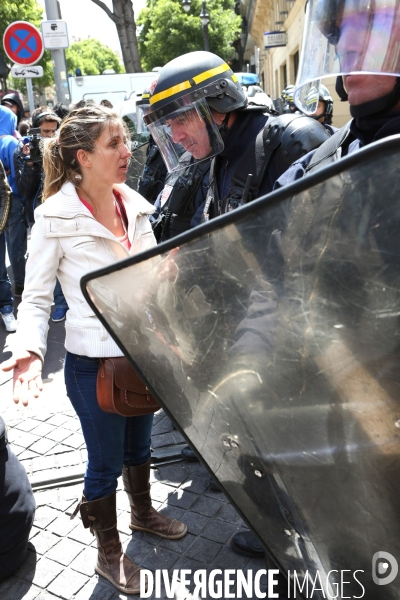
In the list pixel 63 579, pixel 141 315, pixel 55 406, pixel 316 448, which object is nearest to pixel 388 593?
pixel 316 448

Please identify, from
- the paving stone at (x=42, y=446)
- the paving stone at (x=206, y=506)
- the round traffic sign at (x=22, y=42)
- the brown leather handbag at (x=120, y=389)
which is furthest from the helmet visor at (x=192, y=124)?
the round traffic sign at (x=22, y=42)

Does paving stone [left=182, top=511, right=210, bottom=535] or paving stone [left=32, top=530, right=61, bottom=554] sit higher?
paving stone [left=32, top=530, right=61, bottom=554]

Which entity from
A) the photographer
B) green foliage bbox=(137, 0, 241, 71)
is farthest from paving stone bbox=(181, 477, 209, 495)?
green foliage bbox=(137, 0, 241, 71)

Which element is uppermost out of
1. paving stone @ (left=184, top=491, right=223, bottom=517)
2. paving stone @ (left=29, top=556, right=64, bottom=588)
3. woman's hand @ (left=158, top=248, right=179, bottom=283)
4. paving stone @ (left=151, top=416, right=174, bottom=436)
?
woman's hand @ (left=158, top=248, right=179, bottom=283)

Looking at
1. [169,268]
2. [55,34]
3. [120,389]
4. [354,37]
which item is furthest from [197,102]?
[55,34]

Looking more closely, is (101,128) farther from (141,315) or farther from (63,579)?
(63,579)

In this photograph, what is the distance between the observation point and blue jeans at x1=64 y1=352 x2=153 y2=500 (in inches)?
87.7

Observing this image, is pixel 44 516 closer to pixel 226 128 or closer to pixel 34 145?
pixel 226 128

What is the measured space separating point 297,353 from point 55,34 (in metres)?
8.20

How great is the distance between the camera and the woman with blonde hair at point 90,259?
214 centimetres

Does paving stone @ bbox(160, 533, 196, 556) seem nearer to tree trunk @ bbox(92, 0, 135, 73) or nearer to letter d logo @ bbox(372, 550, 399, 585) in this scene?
letter d logo @ bbox(372, 550, 399, 585)

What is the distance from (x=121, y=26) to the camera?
1991 centimetres

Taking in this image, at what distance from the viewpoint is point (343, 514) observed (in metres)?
1.16

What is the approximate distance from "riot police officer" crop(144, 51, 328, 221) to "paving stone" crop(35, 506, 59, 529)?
5.48ft
